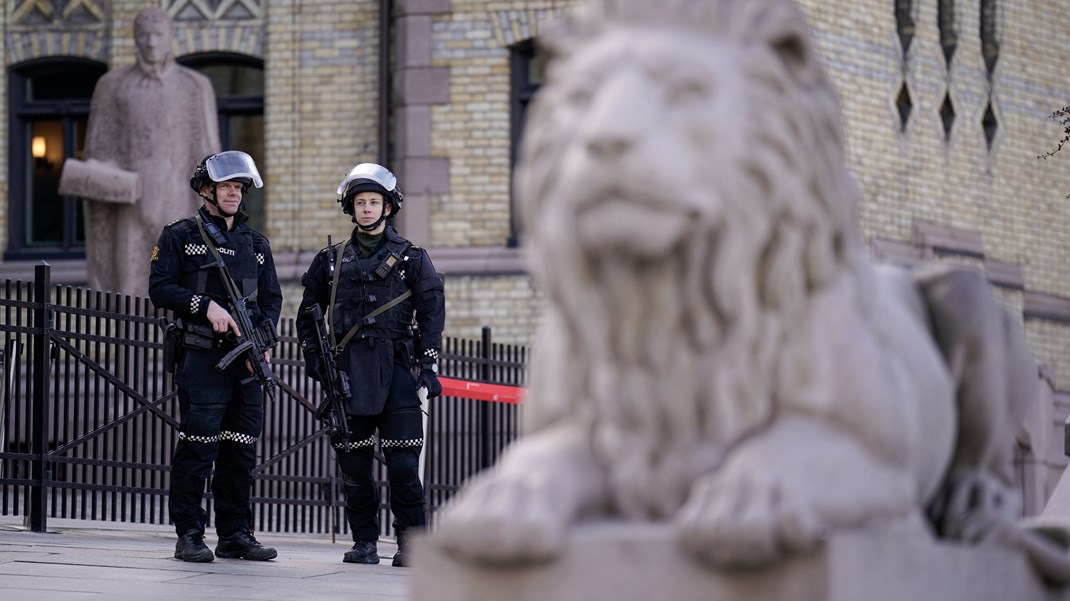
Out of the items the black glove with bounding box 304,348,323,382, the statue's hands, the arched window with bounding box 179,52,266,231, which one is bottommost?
the black glove with bounding box 304,348,323,382

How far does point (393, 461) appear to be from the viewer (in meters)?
11.6

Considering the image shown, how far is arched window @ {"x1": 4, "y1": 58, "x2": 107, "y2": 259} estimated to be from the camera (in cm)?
2320

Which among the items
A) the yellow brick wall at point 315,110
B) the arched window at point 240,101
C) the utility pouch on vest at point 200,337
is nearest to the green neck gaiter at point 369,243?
the utility pouch on vest at point 200,337

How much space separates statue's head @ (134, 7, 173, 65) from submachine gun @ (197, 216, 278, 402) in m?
10.1

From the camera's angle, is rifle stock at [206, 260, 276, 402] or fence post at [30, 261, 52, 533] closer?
rifle stock at [206, 260, 276, 402]

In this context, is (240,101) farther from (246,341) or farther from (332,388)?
(246,341)

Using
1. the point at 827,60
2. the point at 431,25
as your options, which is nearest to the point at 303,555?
the point at 431,25

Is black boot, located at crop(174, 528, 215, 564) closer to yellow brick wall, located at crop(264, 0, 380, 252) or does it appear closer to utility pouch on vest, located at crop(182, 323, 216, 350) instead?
utility pouch on vest, located at crop(182, 323, 216, 350)

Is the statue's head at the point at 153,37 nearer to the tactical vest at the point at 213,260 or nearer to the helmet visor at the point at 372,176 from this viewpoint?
the tactical vest at the point at 213,260

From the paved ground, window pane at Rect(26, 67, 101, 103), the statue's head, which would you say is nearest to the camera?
the paved ground

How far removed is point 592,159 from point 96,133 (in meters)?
17.9

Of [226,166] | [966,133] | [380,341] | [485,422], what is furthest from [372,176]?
[966,133]

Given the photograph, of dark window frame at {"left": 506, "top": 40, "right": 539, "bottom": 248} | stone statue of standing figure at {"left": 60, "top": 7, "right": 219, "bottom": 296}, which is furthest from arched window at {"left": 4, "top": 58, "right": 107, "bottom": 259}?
dark window frame at {"left": 506, "top": 40, "right": 539, "bottom": 248}

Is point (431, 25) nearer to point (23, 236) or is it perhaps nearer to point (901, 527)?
point (23, 236)
